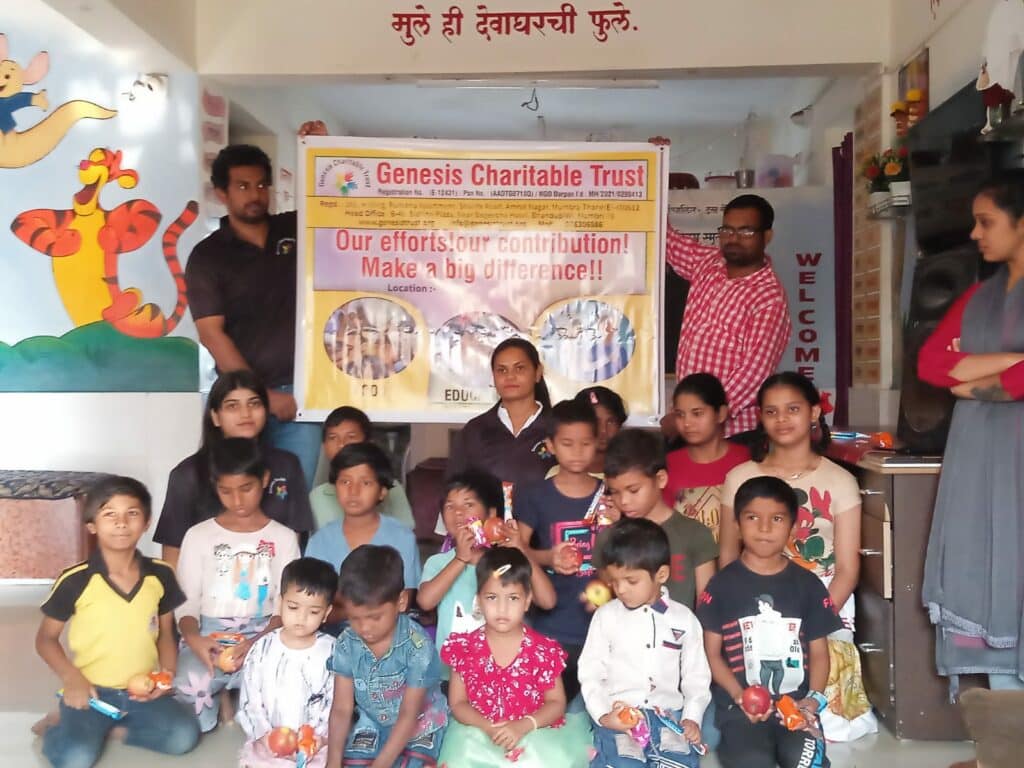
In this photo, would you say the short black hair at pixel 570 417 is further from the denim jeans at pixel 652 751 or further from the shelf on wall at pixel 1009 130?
the shelf on wall at pixel 1009 130

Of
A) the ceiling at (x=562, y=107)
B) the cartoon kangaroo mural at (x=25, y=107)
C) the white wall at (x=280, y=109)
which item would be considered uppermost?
the ceiling at (x=562, y=107)

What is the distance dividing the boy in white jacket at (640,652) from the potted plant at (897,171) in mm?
2150

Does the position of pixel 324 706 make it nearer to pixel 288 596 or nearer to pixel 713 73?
pixel 288 596

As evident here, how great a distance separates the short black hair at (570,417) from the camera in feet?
10.4

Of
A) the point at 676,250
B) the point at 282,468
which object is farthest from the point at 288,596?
the point at 676,250

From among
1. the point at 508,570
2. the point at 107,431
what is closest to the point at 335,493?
the point at 508,570

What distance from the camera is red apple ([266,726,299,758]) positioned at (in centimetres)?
260

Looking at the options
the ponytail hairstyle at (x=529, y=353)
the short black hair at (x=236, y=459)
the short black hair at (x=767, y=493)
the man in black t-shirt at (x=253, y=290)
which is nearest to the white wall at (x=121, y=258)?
the man in black t-shirt at (x=253, y=290)

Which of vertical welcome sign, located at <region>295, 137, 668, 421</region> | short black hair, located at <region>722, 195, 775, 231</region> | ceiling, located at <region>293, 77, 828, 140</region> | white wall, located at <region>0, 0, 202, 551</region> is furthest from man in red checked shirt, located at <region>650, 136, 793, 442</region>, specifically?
ceiling, located at <region>293, 77, 828, 140</region>

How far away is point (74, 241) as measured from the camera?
202 inches

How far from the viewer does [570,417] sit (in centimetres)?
317

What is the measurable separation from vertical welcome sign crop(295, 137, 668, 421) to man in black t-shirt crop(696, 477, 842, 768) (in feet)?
3.61

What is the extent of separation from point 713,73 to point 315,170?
1.96m

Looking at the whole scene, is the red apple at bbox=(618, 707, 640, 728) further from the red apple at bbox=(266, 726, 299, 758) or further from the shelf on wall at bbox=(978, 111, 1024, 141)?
the shelf on wall at bbox=(978, 111, 1024, 141)
